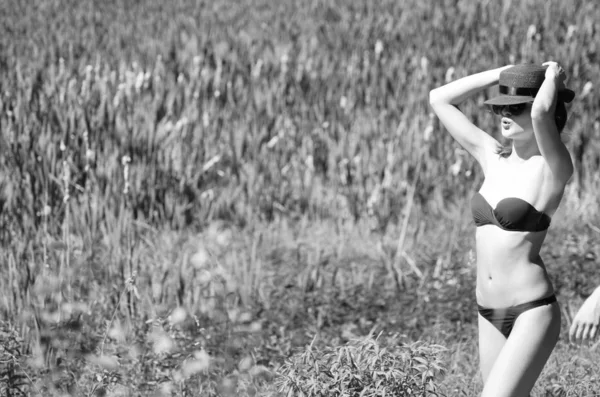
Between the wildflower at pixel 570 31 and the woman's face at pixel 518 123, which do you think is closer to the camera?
the woman's face at pixel 518 123

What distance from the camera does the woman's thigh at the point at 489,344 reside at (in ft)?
8.11

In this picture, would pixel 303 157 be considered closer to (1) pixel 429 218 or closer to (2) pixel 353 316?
(1) pixel 429 218

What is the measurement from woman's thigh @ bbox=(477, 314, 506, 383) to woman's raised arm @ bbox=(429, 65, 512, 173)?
45cm

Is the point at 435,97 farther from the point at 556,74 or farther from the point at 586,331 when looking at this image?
the point at 586,331

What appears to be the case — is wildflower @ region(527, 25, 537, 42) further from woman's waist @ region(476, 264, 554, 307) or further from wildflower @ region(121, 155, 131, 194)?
woman's waist @ region(476, 264, 554, 307)

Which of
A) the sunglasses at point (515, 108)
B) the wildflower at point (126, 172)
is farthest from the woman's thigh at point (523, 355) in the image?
the wildflower at point (126, 172)

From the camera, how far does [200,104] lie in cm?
589

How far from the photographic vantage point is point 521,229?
94.7 inches

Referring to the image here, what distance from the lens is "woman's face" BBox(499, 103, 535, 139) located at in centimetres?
244

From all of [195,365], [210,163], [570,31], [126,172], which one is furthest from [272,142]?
[570,31]

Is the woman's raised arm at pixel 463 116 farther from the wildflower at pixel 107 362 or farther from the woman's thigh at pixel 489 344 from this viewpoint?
the wildflower at pixel 107 362

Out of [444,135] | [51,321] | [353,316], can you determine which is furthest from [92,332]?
[444,135]

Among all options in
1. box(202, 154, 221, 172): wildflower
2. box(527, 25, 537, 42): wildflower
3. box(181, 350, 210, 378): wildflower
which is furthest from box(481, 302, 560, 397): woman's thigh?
box(527, 25, 537, 42): wildflower

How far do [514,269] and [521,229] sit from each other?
4.2 inches
